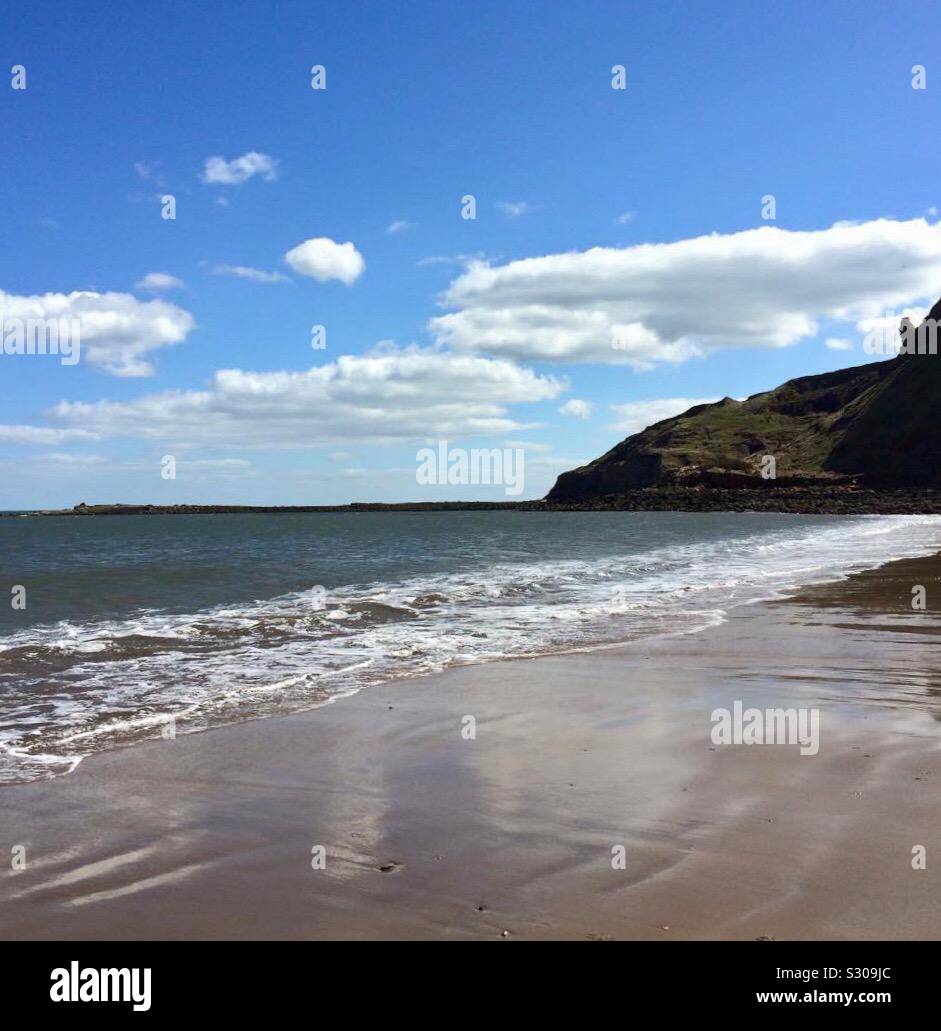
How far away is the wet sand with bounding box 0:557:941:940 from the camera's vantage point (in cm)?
449

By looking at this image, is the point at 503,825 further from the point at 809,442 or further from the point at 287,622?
the point at 809,442

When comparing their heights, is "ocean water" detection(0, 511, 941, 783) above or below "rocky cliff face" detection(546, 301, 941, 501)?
below

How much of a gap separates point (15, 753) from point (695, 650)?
9.31 m

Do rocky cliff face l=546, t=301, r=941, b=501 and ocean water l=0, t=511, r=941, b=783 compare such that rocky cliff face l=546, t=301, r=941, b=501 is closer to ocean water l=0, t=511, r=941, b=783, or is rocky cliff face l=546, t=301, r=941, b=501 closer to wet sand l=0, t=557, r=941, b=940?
ocean water l=0, t=511, r=941, b=783

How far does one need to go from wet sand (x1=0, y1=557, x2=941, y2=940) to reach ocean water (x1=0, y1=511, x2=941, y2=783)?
1.48 meters

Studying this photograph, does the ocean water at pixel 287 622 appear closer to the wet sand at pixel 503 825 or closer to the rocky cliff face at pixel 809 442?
the wet sand at pixel 503 825

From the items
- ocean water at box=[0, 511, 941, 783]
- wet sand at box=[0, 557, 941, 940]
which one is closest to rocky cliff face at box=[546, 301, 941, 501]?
ocean water at box=[0, 511, 941, 783]

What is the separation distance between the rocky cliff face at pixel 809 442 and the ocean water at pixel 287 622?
314ft

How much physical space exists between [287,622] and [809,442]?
155993mm

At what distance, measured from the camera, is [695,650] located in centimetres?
1338

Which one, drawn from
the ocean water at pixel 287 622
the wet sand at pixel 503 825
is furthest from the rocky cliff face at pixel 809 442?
the wet sand at pixel 503 825

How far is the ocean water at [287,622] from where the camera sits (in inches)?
400

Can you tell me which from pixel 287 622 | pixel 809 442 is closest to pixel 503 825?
pixel 287 622
